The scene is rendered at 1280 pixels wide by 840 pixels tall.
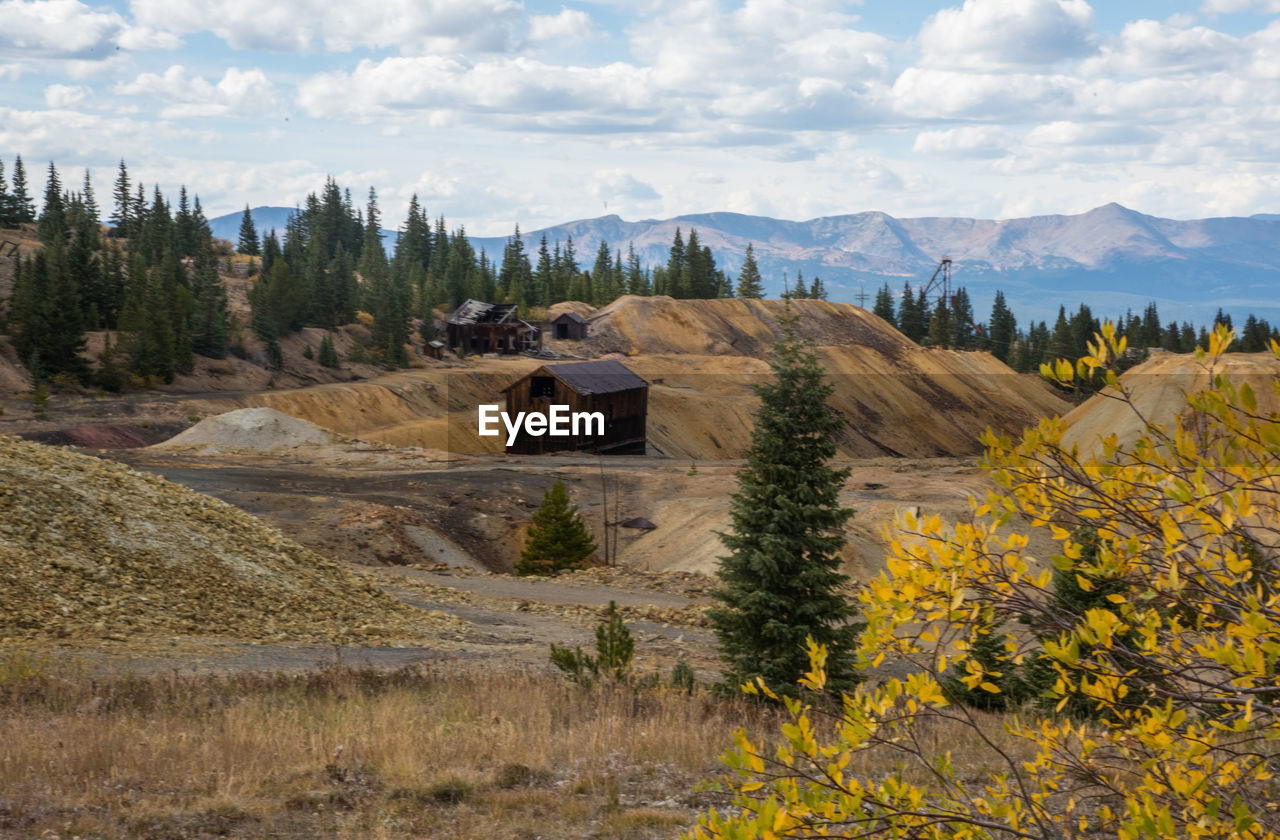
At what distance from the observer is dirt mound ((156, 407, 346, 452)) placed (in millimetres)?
53531

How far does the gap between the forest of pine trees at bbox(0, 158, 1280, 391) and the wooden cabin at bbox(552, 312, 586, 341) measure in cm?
536

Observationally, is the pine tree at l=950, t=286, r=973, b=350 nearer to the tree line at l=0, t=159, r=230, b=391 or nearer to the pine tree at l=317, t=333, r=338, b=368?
the pine tree at l=317, t=333, r=338, b=368

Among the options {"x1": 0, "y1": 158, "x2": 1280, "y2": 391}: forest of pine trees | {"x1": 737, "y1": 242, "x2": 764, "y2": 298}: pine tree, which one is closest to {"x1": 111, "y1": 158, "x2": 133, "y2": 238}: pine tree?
{"x1": 0, "y1": 158, "x2": 1280, "y2": 391}: forest of pine trees

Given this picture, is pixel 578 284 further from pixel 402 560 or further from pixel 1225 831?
pixel 1225 831

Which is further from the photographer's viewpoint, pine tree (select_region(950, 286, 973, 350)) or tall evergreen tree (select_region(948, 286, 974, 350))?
pine tree (select_region(950, 286, 973, 350))

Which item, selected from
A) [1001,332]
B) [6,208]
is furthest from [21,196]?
[1001,332]

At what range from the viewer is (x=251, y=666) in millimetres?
14805

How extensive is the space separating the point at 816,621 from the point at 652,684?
337 centimetres

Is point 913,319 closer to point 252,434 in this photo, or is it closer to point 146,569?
point 252,434

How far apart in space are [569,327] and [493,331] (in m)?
9.50

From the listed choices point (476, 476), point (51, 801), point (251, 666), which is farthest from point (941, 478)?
point (51, 801)

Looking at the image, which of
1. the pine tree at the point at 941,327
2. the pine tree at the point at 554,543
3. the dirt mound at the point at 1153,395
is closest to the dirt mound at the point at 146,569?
the pine tree at the point at 554,543

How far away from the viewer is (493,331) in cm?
11031

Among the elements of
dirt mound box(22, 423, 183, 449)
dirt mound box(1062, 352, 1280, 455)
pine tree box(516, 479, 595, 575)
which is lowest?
pine tree box(516, 479, 595, 575)
